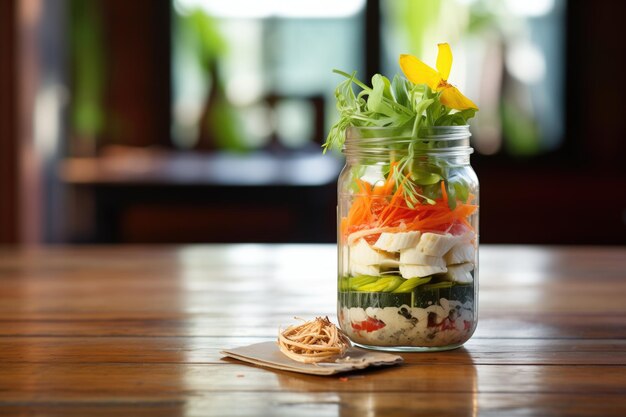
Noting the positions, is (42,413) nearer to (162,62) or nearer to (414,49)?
(414,49)

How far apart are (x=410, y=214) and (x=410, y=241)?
0.03 metres

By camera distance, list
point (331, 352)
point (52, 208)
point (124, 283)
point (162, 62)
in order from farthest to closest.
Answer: point (162, 62)
point (52, 208)
point (124, 283)
point (331, 352)

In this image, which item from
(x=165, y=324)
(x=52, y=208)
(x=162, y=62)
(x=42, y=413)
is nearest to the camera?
(x=42, y=413)

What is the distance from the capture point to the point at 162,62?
614 cm

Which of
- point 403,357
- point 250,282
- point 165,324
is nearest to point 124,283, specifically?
point 250,282

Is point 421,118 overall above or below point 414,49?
below

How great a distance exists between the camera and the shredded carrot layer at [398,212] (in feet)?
2.89

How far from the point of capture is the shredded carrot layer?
88 centimetres

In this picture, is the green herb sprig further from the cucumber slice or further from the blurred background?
the blurred background

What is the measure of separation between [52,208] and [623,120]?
3.30 meters

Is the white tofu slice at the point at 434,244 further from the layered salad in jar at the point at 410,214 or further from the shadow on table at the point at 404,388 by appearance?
the shadow on table at the point at 404,388

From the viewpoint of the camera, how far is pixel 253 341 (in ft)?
3.34

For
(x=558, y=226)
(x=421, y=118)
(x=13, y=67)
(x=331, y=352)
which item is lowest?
(x=558, y=226)

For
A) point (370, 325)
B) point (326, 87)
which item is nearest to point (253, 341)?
point (370, 325)
